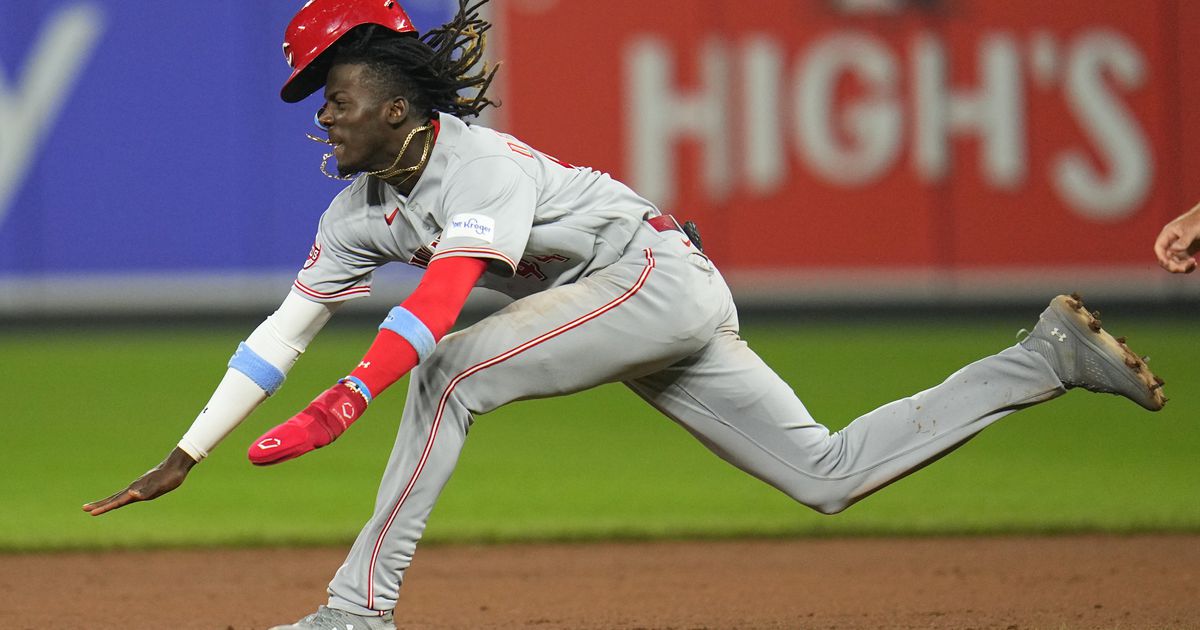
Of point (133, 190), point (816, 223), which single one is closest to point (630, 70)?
A: point (816, 223)

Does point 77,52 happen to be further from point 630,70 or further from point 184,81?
point 630,70

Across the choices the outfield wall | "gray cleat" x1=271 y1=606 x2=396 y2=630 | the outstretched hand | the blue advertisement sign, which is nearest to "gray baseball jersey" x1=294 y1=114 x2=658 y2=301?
the outstretched hand

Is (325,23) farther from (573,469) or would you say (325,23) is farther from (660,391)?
(573,469)

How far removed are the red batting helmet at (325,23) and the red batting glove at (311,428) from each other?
2.84 feet

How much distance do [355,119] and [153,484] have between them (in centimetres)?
99

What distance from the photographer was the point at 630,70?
39.7ft

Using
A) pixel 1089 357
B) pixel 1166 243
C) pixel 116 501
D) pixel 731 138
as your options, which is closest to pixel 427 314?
pixel 116 501

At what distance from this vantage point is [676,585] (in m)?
5.07

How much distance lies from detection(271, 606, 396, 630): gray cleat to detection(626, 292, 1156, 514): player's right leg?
3.01 ft

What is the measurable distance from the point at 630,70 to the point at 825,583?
757 centimetres

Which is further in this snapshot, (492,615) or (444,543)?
(444,543)

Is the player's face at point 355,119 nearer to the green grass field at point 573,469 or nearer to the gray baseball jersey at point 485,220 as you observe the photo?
the gray baseball jersey at point 485,220

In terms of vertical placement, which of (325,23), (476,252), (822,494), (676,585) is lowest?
(676,585)

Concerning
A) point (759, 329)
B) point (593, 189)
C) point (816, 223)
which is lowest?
point (759, 329)
